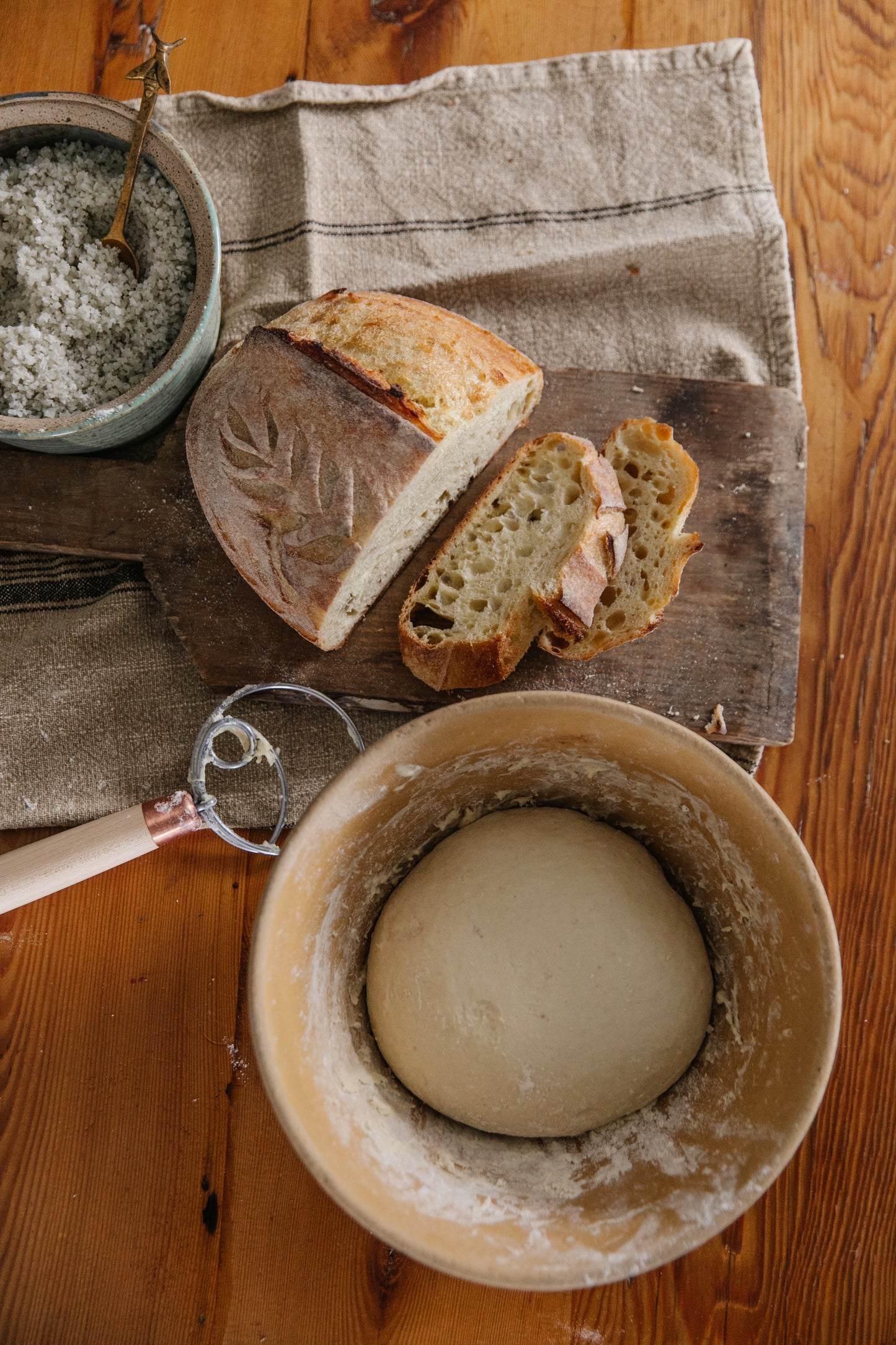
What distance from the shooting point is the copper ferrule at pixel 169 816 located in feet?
3.77

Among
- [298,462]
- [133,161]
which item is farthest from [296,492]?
[133,161]

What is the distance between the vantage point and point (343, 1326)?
1.21 metres

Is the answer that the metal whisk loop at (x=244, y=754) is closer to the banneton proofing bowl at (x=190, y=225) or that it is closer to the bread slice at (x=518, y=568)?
the bread slice at (x=518, y=568)

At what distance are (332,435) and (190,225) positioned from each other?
0.40 m

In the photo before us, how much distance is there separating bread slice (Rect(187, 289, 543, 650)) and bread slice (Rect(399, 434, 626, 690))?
0.09 metres

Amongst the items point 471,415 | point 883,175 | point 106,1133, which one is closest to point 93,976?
point 106,1133

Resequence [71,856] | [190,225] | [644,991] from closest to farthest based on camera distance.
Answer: [644,991]
[71,856]
[190,225]

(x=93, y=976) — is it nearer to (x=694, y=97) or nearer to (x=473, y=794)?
(x=473, y=794)

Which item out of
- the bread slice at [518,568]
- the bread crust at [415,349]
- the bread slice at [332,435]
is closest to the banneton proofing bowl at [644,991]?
the bread slice at [518,568]

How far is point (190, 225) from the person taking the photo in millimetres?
1238

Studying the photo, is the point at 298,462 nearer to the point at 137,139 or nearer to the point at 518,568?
the point at 518,568

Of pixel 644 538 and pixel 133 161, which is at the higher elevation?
pixel 133 161

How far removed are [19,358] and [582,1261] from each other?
1.23 meters

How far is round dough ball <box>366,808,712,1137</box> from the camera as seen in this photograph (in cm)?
100
